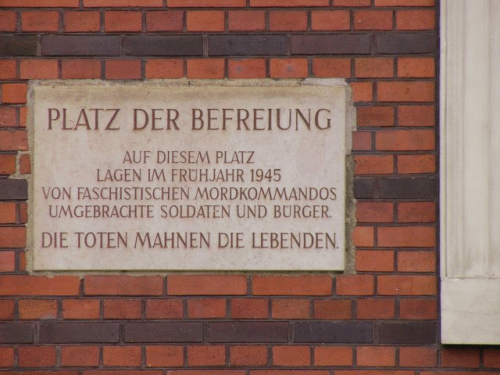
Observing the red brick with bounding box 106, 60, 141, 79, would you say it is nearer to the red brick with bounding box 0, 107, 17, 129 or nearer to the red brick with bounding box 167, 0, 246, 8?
the red brick with bounding box 167, 0, 246, 8

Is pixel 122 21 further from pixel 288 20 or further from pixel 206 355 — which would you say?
pixel 206 355

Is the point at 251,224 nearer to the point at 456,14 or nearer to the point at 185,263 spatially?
the point at 185,263

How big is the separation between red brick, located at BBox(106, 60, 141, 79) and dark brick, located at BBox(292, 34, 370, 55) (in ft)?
2.01

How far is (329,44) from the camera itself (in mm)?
3172

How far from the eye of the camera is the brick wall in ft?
10.3

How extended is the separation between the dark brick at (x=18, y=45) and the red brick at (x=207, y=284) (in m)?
1.04

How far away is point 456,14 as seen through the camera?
3076mm

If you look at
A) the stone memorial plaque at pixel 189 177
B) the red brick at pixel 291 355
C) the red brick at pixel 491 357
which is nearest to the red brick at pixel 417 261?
the stone memorial plaque at pixel 189 177

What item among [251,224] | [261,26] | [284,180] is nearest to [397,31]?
[261,26]

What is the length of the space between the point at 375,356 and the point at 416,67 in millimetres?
1121

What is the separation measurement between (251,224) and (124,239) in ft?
1.60

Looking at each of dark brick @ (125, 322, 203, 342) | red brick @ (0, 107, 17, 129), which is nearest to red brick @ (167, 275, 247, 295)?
dark brick @ (125, 322, 203, 342)

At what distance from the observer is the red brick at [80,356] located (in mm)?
3145

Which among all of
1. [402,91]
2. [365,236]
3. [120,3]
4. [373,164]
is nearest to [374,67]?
[402,91]
